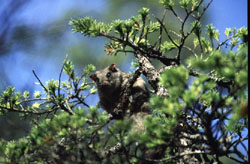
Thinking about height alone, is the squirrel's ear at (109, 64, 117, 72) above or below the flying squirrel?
above

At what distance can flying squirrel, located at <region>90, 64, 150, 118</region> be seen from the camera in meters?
2.52

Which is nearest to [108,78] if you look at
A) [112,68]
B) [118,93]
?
[112,68]

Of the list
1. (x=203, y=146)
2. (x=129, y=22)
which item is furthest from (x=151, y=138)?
(x=129, y=22)

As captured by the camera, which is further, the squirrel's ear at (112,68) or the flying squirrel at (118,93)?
the squirrel's ear at (112,68)

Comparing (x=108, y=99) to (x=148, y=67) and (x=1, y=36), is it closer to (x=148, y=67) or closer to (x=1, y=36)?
(x=148, y=67)

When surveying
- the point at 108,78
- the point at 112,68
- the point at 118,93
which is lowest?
the point at 118,93

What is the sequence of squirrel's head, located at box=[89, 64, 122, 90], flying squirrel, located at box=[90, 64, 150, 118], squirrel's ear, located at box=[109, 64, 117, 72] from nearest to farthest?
flying squirrel, located at box=[90, 64, 150, 118] < squirrel's head, located at box=[89, 64, 122, 90] < squirrel's ear, located at box=[109, 64, 117, 72]

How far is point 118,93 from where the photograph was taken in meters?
2.84

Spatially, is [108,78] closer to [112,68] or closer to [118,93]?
[112,68]

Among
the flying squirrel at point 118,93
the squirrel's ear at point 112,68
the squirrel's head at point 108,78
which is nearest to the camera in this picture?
the flying squirrel at point 118,93

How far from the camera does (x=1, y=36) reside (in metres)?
3.41

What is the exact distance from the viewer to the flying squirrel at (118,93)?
8.25 ft

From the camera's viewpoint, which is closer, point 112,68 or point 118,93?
point 118,93

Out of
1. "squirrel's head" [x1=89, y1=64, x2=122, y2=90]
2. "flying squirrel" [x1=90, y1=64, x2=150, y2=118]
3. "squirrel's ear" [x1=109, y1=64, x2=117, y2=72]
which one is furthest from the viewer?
"squirrel's ear" [x1=109, y1=64, x2=117, y2=72]
